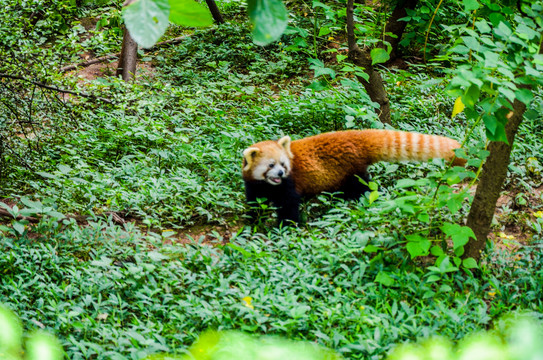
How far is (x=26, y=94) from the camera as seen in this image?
5488 millimetres

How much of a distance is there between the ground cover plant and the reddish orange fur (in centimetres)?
19

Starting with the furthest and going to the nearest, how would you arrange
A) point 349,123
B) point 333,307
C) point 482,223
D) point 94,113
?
point 94,113 → point 349,123 → point 482,223 → point 333,307

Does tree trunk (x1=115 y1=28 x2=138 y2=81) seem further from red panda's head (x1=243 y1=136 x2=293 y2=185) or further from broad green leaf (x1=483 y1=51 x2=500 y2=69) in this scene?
broad green leaf (x1=483 y1=51 x2=500 y2=69)

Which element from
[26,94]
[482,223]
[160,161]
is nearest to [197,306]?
[482,223]

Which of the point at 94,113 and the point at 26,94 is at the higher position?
the point at 26,94

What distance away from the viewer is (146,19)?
77cm

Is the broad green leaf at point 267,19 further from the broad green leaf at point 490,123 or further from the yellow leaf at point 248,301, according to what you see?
the yellow leaf at point 248,301

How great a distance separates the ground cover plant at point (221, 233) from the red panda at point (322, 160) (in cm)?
18

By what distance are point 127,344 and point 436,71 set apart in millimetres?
5509

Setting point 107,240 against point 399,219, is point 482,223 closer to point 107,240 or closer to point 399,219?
point 399,219

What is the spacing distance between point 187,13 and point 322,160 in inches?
141

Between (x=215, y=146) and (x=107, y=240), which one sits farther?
(x=215, y=146)

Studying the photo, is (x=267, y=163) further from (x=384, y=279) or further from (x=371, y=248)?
(x=384, y=279)

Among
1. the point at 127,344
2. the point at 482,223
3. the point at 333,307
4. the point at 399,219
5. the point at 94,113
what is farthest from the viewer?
the point at 94,113
